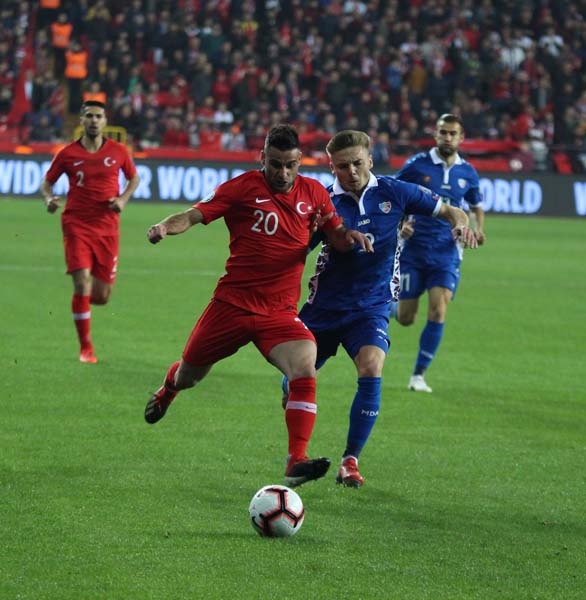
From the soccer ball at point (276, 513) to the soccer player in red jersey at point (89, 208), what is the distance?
5.71 m

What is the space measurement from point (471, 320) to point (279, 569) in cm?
992

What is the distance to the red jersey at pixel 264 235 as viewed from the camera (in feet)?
23.2

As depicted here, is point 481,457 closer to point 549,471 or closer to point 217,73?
point 549,471

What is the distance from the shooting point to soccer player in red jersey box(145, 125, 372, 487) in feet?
22.6

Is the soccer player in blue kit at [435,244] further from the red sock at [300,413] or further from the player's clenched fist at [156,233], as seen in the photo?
the player's clenched fist at [156,233]

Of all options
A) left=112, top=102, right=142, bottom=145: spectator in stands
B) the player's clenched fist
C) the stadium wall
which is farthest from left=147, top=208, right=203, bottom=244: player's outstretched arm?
left=112, top=102, right=142, bottom=145: spectator in stands

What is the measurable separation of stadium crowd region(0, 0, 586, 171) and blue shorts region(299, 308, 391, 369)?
77.3 feet

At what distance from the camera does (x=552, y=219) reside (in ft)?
95.2

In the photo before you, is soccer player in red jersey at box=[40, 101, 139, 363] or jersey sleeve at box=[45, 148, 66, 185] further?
jersey sleeve at box=[45, 148, 66, 185]

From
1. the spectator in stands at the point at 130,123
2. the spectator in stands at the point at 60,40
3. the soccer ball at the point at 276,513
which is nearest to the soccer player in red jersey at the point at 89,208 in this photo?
the soccer ball at the point at 276,513

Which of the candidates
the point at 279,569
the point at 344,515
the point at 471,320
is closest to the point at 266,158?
the point at 344,515

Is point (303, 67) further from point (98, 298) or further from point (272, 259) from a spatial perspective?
point (272, 259)

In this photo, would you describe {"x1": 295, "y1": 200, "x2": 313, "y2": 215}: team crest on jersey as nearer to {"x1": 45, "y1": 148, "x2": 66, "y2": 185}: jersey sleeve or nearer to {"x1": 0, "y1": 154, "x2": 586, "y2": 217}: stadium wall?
{"x1": 45, "y1": 148, "x2": 66, "y2": 185}: jersey sleeve

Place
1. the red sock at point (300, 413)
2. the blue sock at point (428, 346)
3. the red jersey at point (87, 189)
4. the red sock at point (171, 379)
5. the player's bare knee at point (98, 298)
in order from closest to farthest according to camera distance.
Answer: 1. the red sock at point (300, 413)
2. the red sock at point (171, 379)
3. the blue sock at point (428, 346)
4. the red jersey at point (87, 189)
5. the player's bare knee at point (98, 298)
